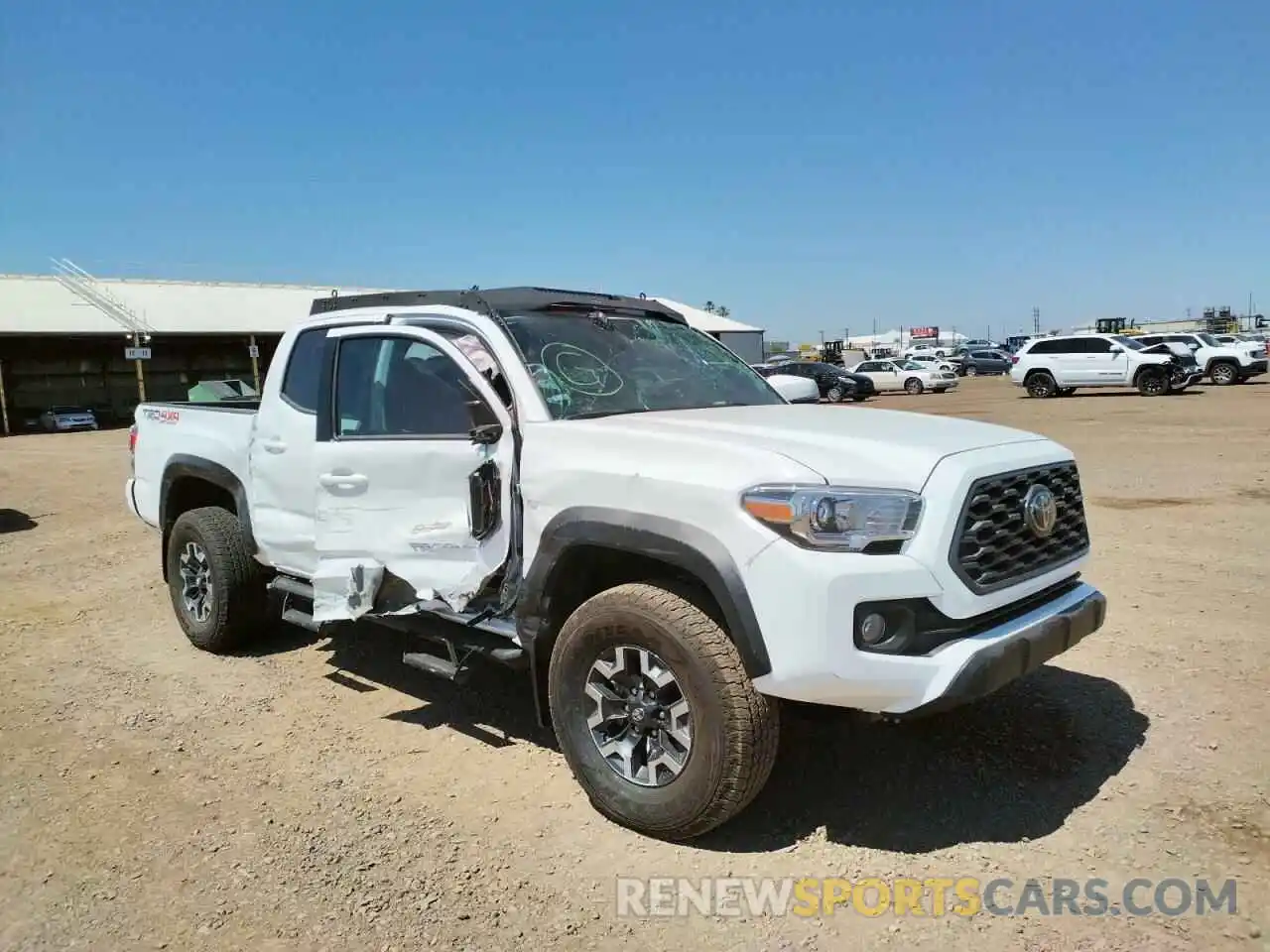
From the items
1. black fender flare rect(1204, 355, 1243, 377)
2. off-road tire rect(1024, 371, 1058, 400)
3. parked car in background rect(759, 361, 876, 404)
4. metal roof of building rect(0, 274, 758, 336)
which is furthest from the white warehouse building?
black fender flare rect(1204, 355, 1243, 377)

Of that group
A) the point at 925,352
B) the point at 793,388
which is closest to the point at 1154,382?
the point at 793,388

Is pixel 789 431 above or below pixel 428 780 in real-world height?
above

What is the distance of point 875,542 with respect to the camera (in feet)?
9.61

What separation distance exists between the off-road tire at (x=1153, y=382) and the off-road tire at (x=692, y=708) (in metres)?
28.2

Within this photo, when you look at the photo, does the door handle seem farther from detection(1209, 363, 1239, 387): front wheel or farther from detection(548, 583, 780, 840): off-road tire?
detection(1209, 363, 1239, 387): front wheel

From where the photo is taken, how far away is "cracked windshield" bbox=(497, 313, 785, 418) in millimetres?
3955

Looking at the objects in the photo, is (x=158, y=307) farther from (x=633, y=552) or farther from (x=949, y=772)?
(x=949, y=772)

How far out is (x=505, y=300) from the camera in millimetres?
4227

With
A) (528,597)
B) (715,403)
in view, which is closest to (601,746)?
(528,597)

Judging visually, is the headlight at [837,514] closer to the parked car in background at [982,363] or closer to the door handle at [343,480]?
the door handle at [343,480]

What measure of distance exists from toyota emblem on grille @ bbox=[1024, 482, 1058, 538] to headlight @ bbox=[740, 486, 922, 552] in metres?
0.60

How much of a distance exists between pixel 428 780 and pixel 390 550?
103 cm

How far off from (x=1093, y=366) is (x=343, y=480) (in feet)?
93.1

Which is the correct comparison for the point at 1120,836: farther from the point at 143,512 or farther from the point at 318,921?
the point at 143,512
